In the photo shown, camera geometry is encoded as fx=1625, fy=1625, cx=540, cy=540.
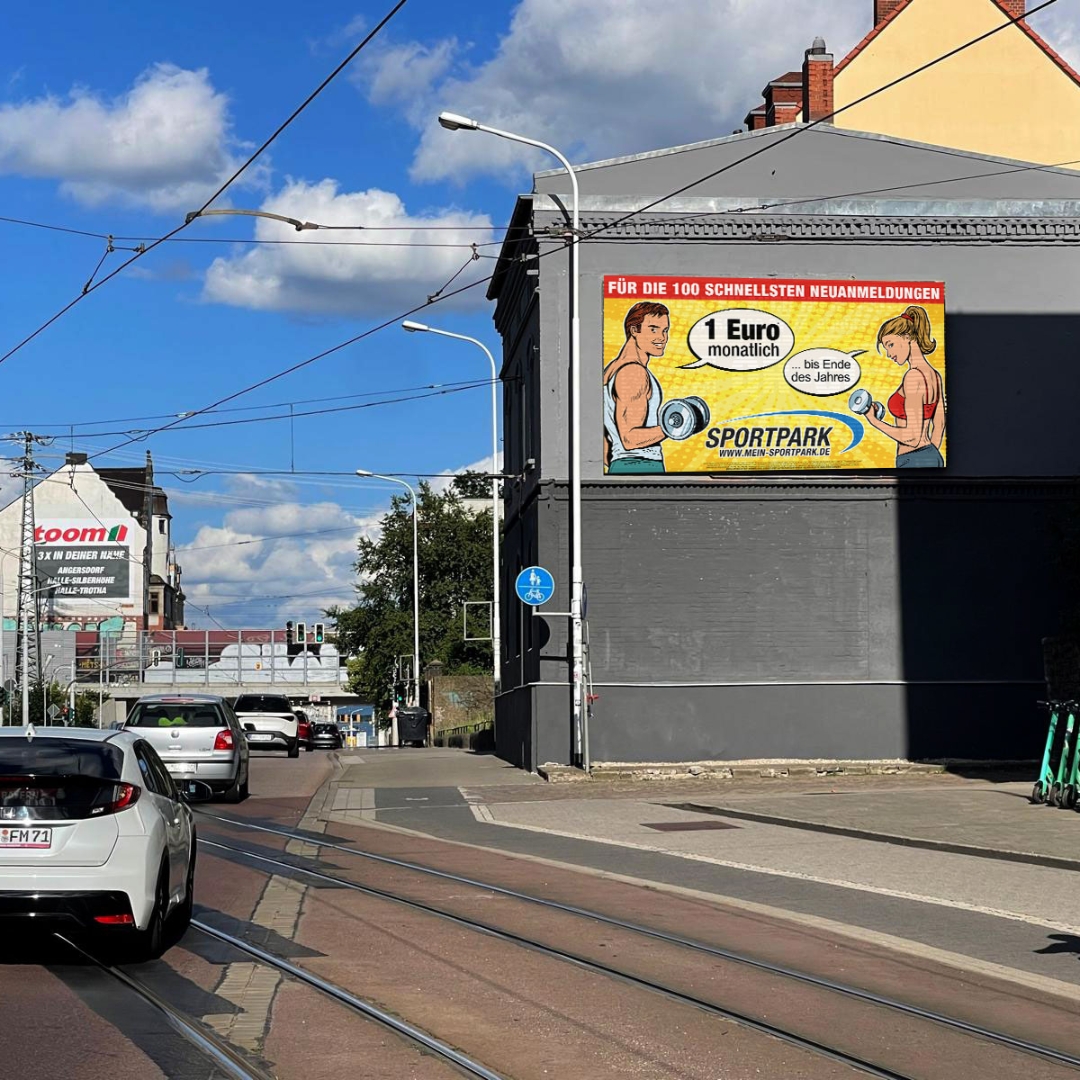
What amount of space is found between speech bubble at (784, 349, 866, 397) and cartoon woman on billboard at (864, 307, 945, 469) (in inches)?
24.9

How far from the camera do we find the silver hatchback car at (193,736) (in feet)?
78.8

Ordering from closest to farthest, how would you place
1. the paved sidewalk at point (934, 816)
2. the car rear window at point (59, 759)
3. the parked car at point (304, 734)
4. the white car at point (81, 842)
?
the white car at point (81, 842)
the car rear window at point (59, 759)
the paved sidewalk at point (934, 816)
the parked car at point (304, 734)

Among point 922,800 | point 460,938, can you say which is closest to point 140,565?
point 922,800

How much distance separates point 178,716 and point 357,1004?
16.7 m

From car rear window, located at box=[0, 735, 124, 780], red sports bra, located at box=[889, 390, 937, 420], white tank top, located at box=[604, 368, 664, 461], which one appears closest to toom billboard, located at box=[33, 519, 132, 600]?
white tank top, located at box=[604, 368, 664, 461]

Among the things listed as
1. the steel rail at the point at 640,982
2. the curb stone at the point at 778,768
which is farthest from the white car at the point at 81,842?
the curb stone at the point at 778,768

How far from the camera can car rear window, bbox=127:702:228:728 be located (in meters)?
24.3

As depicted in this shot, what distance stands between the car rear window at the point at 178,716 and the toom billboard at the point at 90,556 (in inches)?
3420

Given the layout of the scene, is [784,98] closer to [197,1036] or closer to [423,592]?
[197,1036]

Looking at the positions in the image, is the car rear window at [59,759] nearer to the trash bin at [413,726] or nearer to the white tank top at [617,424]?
the white tank top at [617,424]

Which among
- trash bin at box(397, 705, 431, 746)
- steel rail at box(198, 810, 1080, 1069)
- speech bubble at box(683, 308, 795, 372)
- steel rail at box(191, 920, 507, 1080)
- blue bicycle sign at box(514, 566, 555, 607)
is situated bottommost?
trash bin at box(397, 705, 431, 746)

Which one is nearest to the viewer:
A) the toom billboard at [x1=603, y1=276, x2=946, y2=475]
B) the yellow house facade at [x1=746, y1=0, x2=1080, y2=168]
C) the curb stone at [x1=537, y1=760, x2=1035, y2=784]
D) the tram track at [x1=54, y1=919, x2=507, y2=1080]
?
the tram track at [x1=54, y1=919, x2=507, y2=1080]

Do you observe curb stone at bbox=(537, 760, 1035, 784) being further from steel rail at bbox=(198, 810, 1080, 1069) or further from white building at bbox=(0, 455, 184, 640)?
white building at bbox=(0, 455, 184, 640)

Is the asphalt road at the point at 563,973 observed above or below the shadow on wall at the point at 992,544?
below
